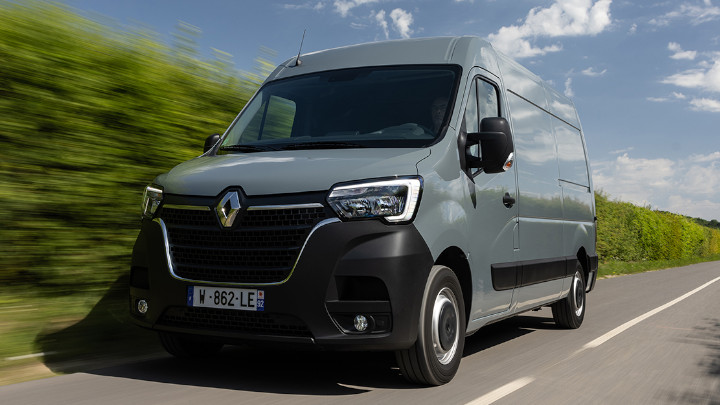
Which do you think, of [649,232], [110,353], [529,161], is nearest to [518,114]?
[529,161]

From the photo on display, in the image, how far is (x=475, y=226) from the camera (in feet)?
17.8

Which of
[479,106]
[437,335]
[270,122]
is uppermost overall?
[479,106]

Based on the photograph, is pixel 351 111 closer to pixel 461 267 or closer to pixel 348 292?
pixel 461 267

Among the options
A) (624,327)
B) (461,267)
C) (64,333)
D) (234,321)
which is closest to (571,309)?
(624,327)

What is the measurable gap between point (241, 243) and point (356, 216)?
0.76m

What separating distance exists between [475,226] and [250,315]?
5.96 feet

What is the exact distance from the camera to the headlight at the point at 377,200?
4.43 meters

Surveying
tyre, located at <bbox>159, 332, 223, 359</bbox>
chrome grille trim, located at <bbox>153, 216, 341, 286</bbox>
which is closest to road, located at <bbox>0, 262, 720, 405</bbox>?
tyre, located at <bbox>159, 332, 223, 359</bbox>

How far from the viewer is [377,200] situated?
4461 millimetres

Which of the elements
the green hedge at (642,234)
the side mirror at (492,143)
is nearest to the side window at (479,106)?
the side mirror at (492,143)

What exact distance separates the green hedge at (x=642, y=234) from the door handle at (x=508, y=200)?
68.5 feet

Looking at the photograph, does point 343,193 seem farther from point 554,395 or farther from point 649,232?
point 649,232

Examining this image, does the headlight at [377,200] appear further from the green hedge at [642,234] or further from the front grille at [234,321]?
the green hedge at [642,234]

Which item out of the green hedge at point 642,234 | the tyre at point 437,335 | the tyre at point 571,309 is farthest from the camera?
the green hedge at point 642,234
